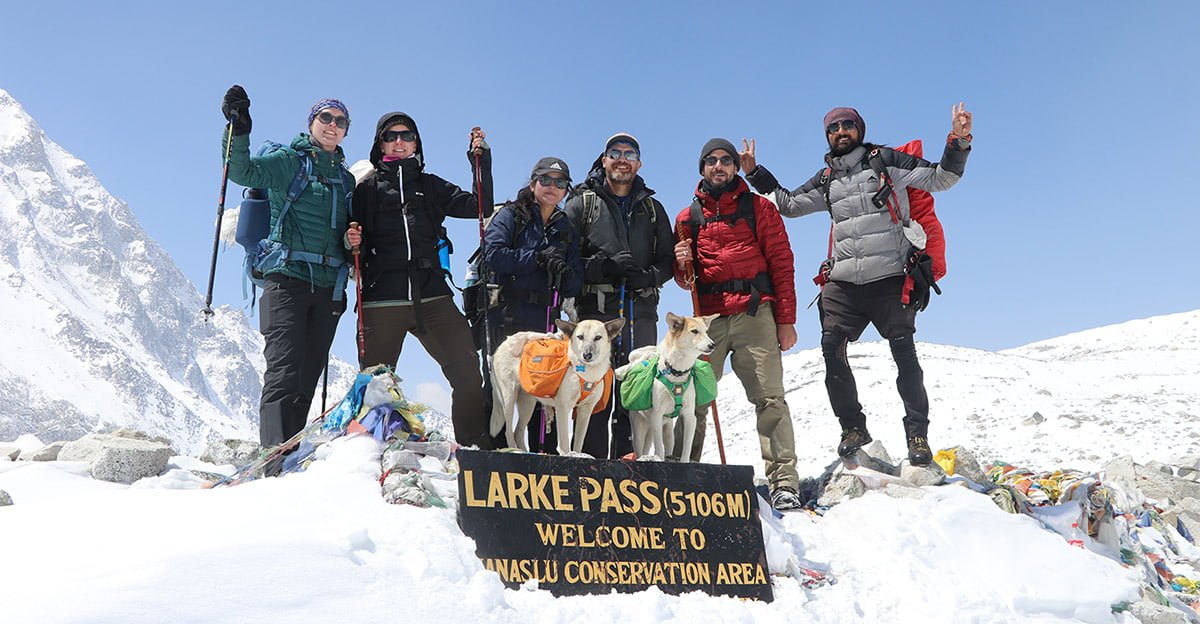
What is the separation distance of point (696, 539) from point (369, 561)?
1.99 metres

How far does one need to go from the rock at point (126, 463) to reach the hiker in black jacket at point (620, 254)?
3545 mm

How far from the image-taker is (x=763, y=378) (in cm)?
686

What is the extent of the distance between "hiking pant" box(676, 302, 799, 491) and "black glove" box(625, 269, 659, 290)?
2.47 feet

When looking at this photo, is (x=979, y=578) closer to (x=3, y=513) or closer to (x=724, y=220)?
(x=724, y=220)

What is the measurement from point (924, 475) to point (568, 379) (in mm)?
3572

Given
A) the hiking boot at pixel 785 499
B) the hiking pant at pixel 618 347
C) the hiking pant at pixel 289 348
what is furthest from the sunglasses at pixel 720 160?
the hiking pant at pixel 289 348

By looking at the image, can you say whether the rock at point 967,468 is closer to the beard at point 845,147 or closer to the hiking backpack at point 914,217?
the hiking backpack at point 914,217

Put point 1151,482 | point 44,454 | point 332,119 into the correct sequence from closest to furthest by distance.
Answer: point 44,454, point 332,119, point 1151,482

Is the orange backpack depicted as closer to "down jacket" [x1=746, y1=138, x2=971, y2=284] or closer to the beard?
"down jacket" [x1=746, y1=138, x2=971, y2=284]

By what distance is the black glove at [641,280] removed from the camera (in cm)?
683

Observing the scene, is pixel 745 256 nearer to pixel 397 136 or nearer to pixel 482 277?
pixel 482 277

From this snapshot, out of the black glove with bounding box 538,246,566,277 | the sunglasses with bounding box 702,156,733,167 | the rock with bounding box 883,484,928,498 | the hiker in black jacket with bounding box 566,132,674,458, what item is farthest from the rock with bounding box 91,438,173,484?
the rock with bounding box 883,484,928,498

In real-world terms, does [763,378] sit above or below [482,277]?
below

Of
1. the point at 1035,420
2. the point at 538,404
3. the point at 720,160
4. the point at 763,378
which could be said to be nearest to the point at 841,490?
the point at 763,378
